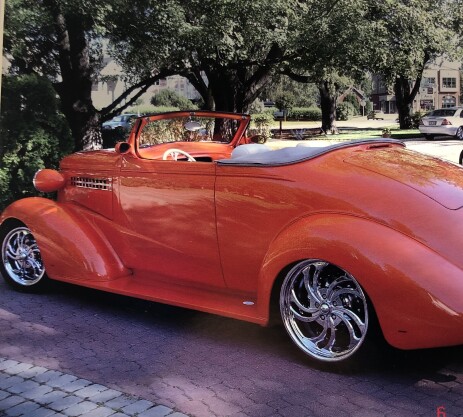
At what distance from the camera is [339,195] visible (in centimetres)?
367

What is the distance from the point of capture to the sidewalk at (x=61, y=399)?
3150mm

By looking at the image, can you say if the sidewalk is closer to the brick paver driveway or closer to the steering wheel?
the brick paver driveway

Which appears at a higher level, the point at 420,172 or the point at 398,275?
the point at 420,172

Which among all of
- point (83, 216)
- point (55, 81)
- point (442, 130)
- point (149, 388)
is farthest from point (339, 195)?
point (442, 130)

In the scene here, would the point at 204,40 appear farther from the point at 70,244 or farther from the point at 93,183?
the point at 70,244

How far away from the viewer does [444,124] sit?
97.2 ft

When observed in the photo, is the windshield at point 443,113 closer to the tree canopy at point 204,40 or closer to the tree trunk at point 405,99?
the tree trunk at point 405,99

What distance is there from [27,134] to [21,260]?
4.48m

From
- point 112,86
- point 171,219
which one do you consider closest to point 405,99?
point 112,86

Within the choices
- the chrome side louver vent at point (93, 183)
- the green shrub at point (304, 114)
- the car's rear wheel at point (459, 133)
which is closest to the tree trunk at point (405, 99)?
the car's rear wheel at point (459, 133)

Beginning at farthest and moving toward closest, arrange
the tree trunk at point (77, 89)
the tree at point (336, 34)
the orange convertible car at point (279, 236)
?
the tree at point (336, 34) < the tree trunk at point (77, 89) < the orange convertible car at point (279, 236)

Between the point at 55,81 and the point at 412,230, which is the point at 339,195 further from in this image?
the point at 55,81

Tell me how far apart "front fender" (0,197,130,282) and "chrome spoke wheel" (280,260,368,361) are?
163cm

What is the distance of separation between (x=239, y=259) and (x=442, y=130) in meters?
27.8
